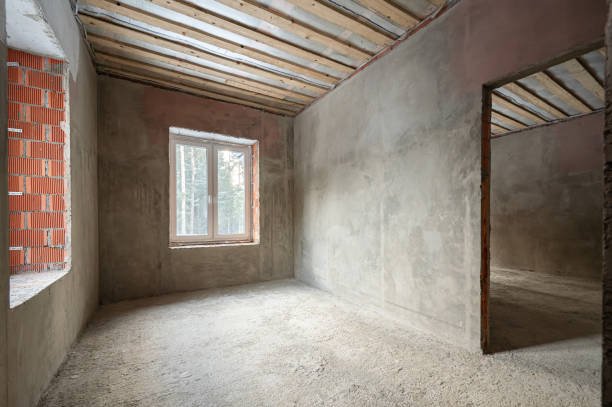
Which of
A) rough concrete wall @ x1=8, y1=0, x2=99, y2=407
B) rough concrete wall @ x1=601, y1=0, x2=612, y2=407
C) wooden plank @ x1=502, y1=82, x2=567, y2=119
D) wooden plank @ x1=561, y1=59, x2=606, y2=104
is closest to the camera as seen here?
rough concrete wall @ x1=601, y1=0, x2=612, y2=407

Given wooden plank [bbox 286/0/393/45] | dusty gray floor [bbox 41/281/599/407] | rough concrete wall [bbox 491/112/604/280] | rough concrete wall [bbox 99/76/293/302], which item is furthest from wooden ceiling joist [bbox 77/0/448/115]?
rough concrete wall [bbox 491/112/604/280]

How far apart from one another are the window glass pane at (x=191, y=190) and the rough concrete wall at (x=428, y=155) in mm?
1952

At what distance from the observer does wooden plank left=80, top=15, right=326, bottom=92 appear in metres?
2.45

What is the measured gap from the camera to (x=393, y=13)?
7.68 ft

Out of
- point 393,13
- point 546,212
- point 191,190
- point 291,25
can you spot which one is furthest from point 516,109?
point 191,190

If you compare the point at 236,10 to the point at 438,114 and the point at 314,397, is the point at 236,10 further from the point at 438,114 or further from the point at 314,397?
the point at 314,397

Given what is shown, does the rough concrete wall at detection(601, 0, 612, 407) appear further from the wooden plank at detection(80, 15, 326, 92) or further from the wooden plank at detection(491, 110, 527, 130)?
the wooden plank at detection(491, 110, 527, 130)

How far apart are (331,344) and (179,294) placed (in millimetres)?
2326

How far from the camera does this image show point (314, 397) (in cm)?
162

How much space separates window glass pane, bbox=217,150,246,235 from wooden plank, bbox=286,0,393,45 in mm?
2534

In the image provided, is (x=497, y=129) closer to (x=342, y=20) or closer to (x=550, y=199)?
(x=550, y=199)

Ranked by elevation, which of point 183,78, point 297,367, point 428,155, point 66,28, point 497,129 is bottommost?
point 297,367

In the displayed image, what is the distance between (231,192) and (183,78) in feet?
5.60

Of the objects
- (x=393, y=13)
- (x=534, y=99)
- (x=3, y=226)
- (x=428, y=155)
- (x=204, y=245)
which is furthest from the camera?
(x=204, y=245)
